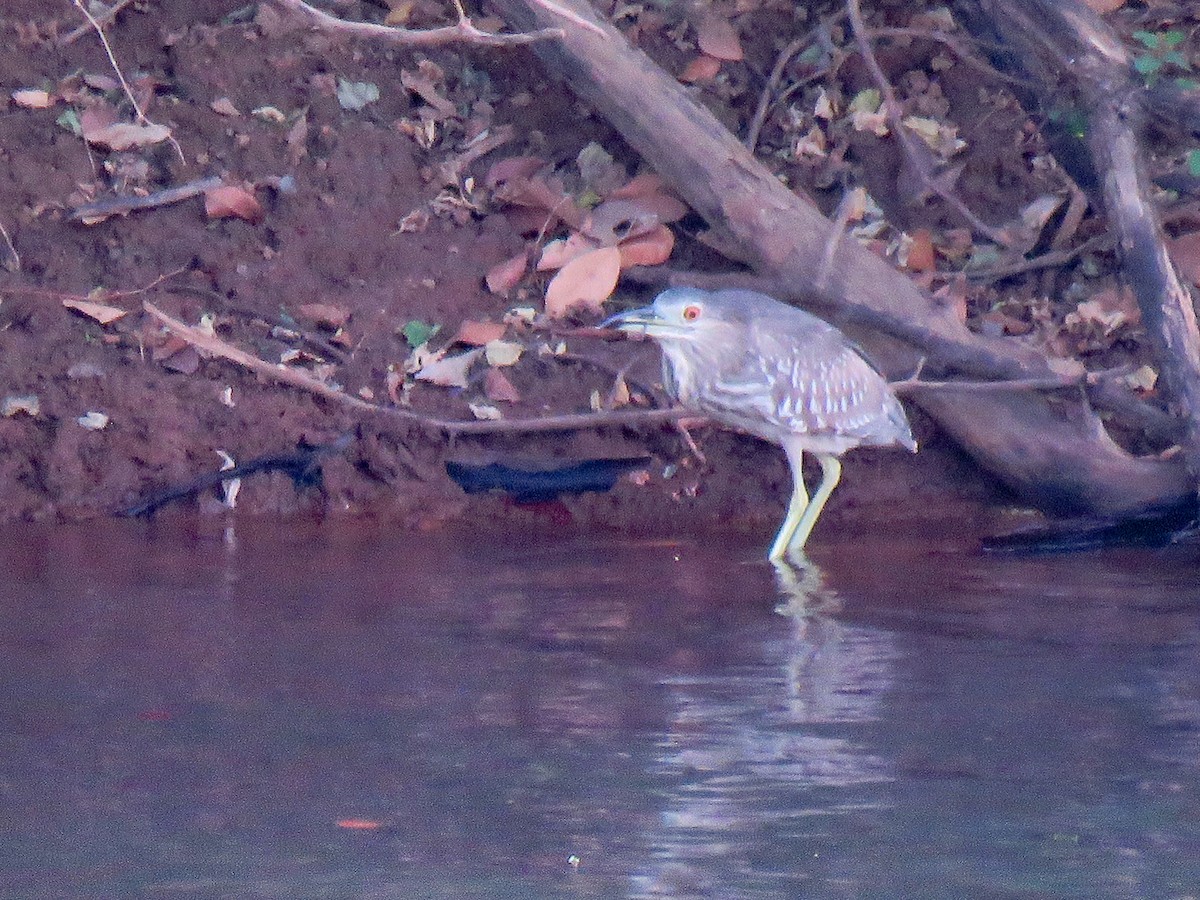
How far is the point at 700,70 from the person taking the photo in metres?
9.73

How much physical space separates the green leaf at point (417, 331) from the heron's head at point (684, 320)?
1.38m

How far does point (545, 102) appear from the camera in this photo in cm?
972

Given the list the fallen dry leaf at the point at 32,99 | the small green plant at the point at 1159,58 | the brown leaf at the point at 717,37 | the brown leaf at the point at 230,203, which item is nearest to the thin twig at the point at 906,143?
the brown leaf at the point at 717,37

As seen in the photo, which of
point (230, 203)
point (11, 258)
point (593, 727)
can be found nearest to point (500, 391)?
point (230, 203)

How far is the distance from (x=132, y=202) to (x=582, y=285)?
2.29m

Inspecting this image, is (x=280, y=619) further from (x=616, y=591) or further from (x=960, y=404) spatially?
(x=960, y=404)

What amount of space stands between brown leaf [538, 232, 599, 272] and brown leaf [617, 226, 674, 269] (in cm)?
15

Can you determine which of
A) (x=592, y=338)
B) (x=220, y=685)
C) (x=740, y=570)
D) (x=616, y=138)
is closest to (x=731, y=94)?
(x=616, y=138)

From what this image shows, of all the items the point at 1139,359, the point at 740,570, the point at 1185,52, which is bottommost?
the point at 740,570

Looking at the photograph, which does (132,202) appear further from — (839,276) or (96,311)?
(839,276)

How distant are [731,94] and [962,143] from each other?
48.9 inches

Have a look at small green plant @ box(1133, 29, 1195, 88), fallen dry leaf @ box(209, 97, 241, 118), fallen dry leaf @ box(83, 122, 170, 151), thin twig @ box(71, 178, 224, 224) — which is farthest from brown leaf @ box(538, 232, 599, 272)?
small green plant @ box(1133, 29, 1195, 88)

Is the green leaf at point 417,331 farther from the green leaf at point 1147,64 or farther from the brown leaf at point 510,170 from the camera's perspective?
the green leaf at point 1147,64

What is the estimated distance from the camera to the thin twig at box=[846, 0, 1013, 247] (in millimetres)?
8898
